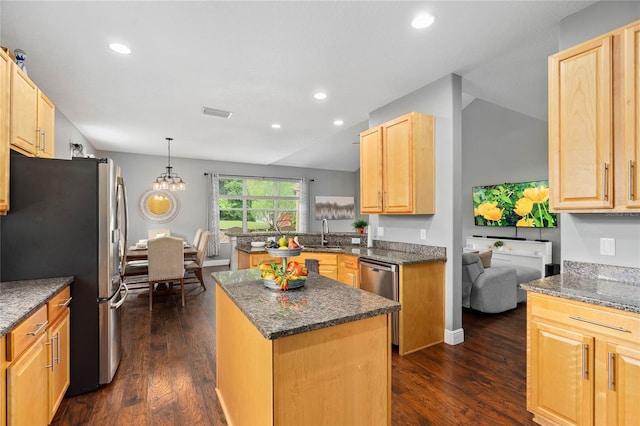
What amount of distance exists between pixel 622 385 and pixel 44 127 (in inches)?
164

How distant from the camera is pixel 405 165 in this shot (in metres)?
3.18

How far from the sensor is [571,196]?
189 cm

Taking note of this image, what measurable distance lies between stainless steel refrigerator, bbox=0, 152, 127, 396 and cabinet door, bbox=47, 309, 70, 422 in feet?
0.41

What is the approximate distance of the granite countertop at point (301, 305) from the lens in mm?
1206

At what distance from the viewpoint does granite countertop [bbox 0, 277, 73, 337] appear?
4.58ft

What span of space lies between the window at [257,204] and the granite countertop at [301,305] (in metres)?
6.21

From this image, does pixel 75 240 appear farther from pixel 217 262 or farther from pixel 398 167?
pixel 217 262

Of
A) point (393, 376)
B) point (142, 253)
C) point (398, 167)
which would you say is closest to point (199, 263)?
point (142, 253)

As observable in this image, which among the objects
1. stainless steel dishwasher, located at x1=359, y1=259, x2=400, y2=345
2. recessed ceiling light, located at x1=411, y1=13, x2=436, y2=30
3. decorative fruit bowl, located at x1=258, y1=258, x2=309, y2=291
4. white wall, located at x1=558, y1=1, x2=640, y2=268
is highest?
recessed ceiling light, located at x1=411, y1=13, x2=436, y2=30

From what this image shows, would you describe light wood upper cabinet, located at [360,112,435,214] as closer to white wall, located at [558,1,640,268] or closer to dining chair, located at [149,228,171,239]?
white wall, located at [558,1,640,268]

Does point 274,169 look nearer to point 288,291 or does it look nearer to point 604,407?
point 288,291

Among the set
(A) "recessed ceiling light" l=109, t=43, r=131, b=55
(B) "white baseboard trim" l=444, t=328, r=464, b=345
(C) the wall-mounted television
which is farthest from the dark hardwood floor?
(C) the wall-mounted television

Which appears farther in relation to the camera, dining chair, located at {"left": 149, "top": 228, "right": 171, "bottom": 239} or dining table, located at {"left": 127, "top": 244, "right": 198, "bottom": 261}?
dining chair, located at {"left": 149, "top": 228, "right": 171, "bottom": 239}

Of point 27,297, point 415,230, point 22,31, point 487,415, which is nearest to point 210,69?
point 22,31
